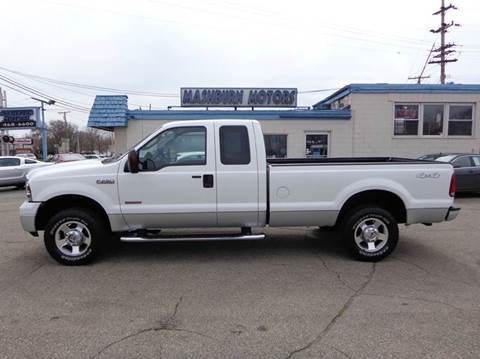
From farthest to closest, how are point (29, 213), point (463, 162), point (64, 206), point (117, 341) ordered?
point (463, 162) → point (64, 206) → point (29, 213) → point (117, 341)

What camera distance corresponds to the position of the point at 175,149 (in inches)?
218

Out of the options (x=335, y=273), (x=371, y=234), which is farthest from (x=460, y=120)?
(x=335, y=273)

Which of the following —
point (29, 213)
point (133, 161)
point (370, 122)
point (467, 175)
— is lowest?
point (29, 213)

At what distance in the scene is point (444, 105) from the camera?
17.1 metres

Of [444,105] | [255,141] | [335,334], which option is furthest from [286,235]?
[444,105]

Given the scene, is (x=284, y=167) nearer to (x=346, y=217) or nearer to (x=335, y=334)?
(x=346, y=217)

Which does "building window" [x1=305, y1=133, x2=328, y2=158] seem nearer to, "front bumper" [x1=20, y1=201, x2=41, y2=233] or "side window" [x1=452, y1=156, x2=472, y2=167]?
"side window" [x1=452, y1=156, x2=472, y2=167]

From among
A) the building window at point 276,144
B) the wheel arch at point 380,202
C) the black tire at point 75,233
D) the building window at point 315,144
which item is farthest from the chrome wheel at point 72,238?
the building window at point 315,144

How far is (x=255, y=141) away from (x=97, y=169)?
222cm

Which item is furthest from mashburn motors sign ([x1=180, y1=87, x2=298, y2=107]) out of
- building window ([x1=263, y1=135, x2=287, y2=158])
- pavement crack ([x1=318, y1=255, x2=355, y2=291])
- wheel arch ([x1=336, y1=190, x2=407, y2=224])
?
pavement crack ([x1=318, y1=255, x2=355, y2=291])

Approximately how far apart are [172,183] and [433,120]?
50.4 ft

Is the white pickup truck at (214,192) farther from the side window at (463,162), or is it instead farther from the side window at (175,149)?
the side window at (463,162)

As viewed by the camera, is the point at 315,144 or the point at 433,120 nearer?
the point at 433,120

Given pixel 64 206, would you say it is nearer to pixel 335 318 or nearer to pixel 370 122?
pixel 335 318
